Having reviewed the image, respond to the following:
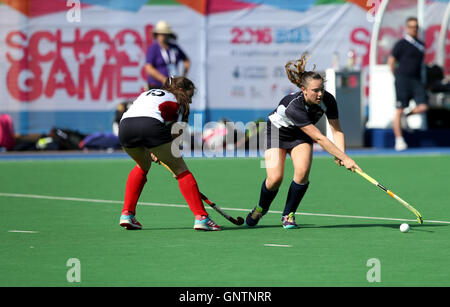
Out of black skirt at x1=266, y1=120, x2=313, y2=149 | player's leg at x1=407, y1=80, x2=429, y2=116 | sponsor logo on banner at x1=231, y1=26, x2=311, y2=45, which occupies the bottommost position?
black skirt at x1=266, y1=120, x2=313, y2=149

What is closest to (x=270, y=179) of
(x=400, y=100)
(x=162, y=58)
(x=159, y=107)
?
(x=159, y=107)

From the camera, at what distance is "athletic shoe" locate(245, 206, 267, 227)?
909 centimetres

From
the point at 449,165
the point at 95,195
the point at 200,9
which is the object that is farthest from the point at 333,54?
the point at 95,195

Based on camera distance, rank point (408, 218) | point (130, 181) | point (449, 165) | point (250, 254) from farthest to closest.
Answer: point (449, 165)
point (408, 218)
point (130, 181)
point (250, 254)

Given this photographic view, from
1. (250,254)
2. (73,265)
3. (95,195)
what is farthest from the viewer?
(95,195)

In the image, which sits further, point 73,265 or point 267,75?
point 267,75

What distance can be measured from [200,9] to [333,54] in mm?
2849

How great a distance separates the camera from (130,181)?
29.1ft

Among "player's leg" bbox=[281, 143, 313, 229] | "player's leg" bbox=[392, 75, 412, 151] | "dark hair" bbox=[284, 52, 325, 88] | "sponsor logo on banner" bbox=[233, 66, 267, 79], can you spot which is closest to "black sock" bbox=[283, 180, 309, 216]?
"player's leg" bbox=[281, 143, 313, 229]

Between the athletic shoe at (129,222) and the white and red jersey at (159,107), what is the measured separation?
911 mm

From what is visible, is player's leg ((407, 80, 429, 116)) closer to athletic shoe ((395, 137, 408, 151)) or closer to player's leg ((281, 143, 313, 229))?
athletic shoe ((395, 137, 408, 151))

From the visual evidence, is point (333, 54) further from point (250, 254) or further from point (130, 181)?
point (250, 254)

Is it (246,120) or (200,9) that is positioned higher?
(200,9)
